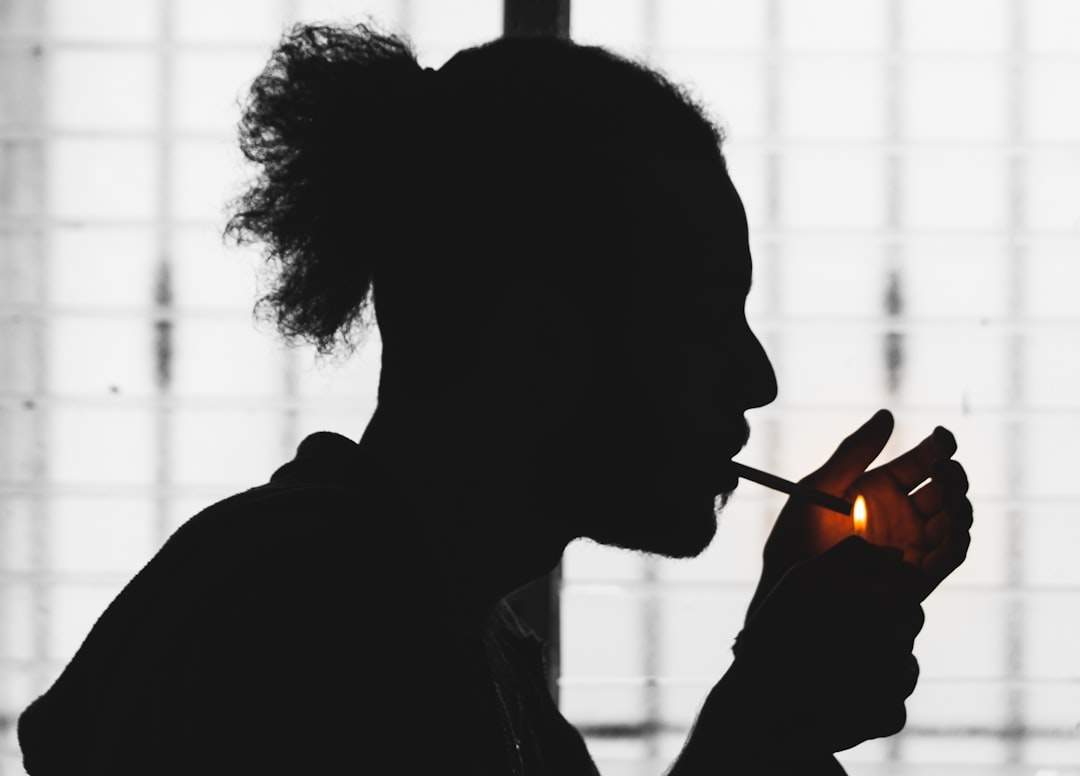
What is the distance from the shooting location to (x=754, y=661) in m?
0.76

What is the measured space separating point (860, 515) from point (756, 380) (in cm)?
14

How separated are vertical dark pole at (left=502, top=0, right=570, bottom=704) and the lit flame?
2.46 feet

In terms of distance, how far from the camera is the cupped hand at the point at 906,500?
87 centimetres

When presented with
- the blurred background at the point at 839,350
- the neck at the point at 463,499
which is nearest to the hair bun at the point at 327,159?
the neck at the point at 463,499

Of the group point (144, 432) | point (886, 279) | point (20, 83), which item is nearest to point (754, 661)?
point (886, 279)

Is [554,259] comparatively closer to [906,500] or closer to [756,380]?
[756,380]

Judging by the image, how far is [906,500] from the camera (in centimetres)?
89

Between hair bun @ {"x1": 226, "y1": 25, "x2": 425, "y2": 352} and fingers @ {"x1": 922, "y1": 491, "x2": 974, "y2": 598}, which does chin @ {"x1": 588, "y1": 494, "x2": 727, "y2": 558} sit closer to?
fingers @ {"x1": 922, "y1": 491, "x2": 974, "y2": 598}

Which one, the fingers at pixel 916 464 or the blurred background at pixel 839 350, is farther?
the blurred background at pixel 839 350

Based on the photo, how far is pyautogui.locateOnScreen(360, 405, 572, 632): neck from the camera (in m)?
0.83

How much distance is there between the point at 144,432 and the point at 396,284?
949 millimetres

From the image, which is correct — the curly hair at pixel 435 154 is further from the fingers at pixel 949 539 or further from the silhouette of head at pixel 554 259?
the fingers at pixel 949 539

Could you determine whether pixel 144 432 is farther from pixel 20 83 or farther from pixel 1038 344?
pixel 1038 344

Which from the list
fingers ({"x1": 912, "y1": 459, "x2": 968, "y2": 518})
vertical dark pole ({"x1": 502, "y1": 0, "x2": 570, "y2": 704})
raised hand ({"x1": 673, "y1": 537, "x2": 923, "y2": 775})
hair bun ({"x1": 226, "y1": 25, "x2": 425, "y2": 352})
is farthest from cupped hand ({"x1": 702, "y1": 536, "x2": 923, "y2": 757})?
vertical dark pole ({"x1": 502, "y1": 0, "x2": 570, "y2": 704})
